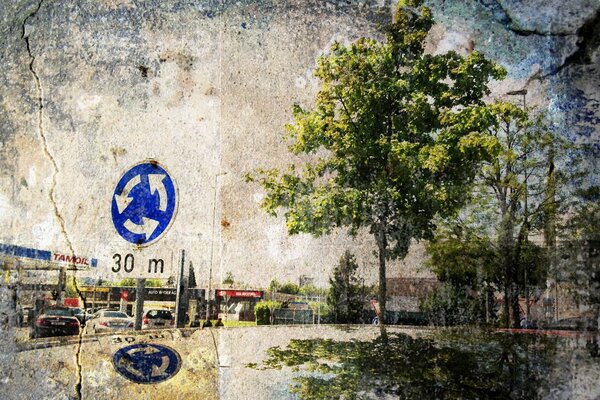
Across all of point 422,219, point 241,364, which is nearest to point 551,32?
point 422,219

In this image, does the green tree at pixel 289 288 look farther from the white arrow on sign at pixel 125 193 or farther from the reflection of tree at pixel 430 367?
the white arrow on sign at pixel 125 193

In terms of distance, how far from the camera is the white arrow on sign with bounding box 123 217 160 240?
11.2 feet

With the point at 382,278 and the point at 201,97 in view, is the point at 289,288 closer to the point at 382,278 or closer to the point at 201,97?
the point at 382,278

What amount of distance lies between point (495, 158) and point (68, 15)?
2.72 meters

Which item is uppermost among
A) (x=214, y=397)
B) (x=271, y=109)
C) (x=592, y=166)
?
(x=271, y=109)

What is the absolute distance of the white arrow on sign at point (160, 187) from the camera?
3420 mm

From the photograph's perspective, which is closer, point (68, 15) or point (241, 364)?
point (241, 364)

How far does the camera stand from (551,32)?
3268mm

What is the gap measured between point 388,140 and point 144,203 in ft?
4.94

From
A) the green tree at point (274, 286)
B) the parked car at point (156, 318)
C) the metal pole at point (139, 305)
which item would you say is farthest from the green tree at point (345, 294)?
the metal pole at point (139, 305)

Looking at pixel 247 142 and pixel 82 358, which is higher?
pixel 247 142

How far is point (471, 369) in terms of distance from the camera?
10.3 feet

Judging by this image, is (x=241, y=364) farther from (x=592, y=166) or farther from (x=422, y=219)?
(x=592, y=166)

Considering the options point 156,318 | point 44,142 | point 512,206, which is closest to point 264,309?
point 156,318
